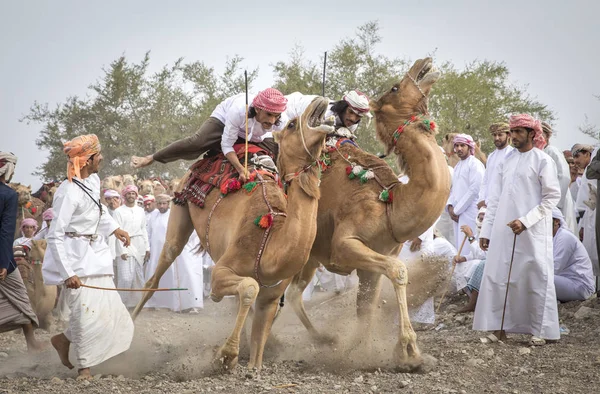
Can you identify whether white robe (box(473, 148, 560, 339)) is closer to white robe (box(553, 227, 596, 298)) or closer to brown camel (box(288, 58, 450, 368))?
brown camel (box(288, 58, 450, 368))

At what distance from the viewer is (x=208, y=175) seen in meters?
8.30

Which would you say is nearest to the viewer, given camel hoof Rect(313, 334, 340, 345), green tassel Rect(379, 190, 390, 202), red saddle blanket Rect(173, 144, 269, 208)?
green tassel Rect(379, 190, 390, 202)

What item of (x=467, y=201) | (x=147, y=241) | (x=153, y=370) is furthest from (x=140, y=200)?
(x=153, y=370)

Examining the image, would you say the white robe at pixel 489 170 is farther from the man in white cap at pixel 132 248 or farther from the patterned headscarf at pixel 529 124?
the man in white cap at pixel 132 248

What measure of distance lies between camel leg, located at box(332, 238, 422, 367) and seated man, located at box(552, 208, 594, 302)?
4111mm

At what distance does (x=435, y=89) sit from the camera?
27828 millimetres

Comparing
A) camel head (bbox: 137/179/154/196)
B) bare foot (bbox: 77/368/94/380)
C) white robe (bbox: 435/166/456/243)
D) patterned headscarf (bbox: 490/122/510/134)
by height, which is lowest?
bare foot (bbox: 77/368/94/380)

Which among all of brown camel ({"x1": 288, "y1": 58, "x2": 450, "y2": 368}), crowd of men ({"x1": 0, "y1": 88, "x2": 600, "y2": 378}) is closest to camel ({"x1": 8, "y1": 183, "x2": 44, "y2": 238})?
crowd of men ({"x1": 0, "y1": 88, "x2": 600, "y2": 378})

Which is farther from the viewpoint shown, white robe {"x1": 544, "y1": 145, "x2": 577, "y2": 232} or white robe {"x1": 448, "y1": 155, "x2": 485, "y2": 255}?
white robe {"x1": 544, "y1": 145, "x2": 577, "y2": 232}

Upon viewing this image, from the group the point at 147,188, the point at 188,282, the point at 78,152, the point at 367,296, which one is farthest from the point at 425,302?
the point at 147,188

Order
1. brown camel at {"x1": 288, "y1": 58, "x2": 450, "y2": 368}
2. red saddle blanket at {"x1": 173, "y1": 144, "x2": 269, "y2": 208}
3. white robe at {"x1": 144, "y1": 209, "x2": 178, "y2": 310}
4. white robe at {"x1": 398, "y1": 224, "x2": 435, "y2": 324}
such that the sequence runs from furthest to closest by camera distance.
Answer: white robe at {"x1": 144, "y1": 209, "x2": 178, "y2": 310} → white robe at {"x1": 398, "y1": 224, "x2": 435, "y2": 324} → red saddle blanket at {"x1": 173, "y1": 144, "x2": 269, "y2": 208} → brown camel at {"x1": 288, "y1": 58, "x2": 450, "y2": 368}

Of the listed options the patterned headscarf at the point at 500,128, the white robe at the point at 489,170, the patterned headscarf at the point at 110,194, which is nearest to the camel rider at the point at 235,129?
the white robe at the point at 489,170

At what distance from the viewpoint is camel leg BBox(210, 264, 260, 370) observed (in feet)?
21.4

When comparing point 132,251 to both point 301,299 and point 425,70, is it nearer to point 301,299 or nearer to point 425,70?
point 301,299
